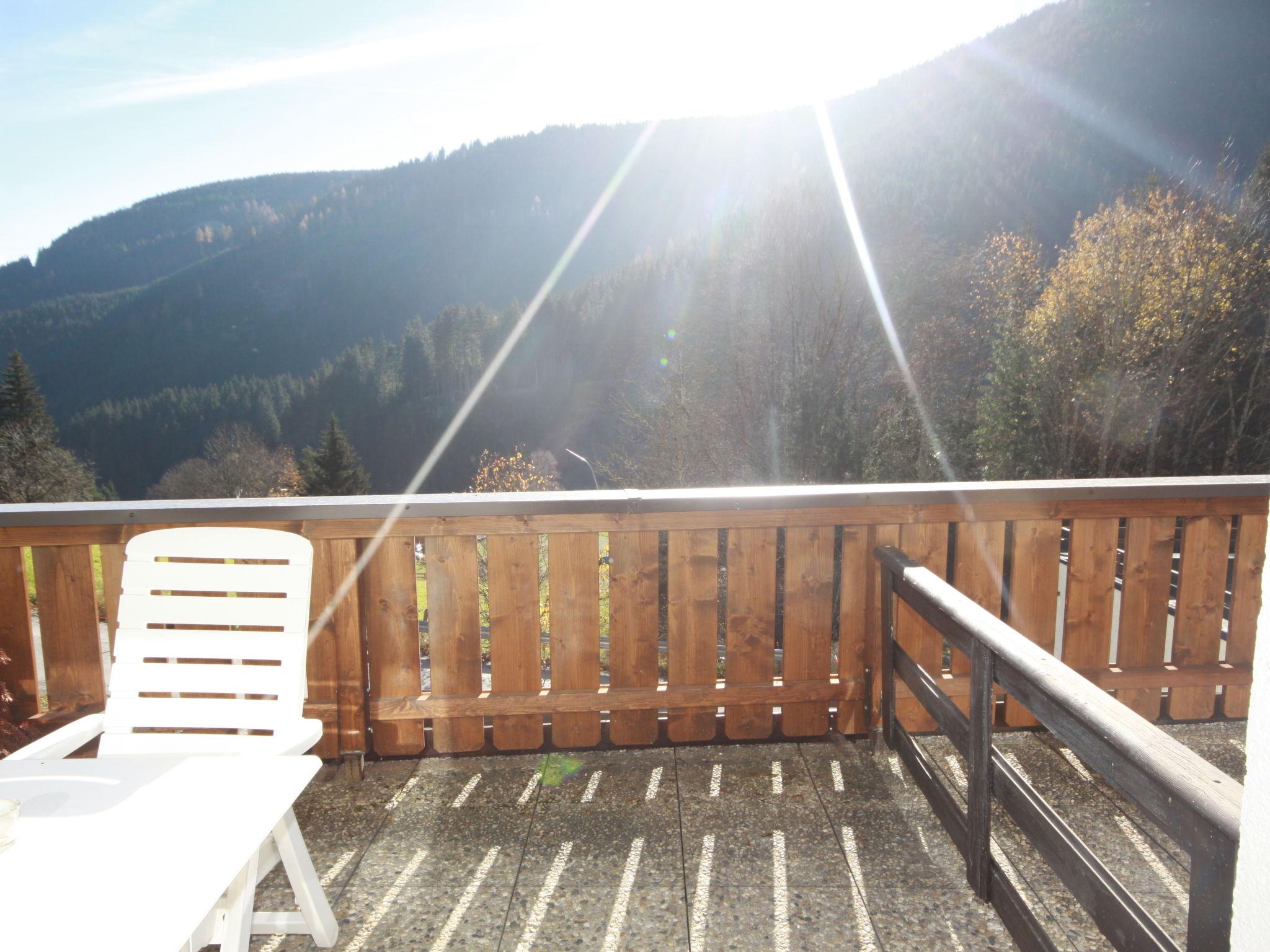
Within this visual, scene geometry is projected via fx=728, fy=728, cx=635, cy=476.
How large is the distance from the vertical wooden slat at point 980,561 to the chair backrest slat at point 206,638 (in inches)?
84.8

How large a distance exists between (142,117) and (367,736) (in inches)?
1145

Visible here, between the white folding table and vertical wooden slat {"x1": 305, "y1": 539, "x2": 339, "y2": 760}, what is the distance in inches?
40.5

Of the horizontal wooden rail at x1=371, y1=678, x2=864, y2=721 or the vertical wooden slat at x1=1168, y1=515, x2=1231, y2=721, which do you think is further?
the vertical wooden slat at x1=1168, y1=515, x2=1231, y2=721

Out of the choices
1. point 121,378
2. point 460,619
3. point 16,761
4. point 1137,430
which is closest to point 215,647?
point 16,761

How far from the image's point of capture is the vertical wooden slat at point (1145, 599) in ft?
8.75

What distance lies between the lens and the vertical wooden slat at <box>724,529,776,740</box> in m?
2.60

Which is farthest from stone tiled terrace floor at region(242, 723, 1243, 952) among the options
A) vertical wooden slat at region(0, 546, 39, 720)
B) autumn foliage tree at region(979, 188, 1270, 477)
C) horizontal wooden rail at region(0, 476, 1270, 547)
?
autumn foliage tree at region(979, 188, 1270, 477)

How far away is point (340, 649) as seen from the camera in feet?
8.16

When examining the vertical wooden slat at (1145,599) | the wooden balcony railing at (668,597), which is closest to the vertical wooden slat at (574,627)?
the wooden balcony railing at (668,597)

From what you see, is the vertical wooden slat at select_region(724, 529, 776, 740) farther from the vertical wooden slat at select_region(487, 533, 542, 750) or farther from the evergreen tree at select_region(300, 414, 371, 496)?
the evergreen tree at select_region(300, 414, 371, 496)

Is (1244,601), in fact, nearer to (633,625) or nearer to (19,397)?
(633,625)

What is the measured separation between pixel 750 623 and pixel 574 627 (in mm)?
635

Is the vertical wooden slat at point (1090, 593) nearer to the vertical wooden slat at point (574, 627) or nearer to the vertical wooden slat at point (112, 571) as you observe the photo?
the vertical wooden slat at point (574, 627)

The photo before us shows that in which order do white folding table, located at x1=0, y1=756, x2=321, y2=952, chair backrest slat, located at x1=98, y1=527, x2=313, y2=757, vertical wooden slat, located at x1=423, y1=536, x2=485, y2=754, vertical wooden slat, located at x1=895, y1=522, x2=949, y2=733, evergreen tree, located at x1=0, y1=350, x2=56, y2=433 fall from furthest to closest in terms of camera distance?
1. evergreen tree, located at x1=0, y1=350, x2=56, y2=433
2. vertical wooden slat, located at x1=895, y1=522, x2=949, y2=733
3. vertical wooden slat, located at x1=423, y1=536, x2=485, y2=754
4. chair backrest slat, located at x1=98, y1=527, x2=313, y2=757
5. white folding table, located at x1=0, y1=756, x2=321, y2=952
